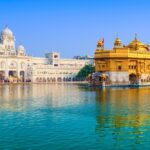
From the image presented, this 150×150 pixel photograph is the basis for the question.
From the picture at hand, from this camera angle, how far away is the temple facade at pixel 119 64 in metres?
61.3

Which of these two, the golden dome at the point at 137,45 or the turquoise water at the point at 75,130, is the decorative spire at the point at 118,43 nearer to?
the golden dome at the point at 137,45

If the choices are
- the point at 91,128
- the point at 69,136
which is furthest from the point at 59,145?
the point at 91,128

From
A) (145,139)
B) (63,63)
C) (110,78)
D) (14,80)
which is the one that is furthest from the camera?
(63,63)

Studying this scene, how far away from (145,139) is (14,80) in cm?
8796

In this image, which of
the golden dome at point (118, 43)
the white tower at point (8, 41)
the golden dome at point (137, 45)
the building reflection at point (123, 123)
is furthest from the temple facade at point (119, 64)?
the white tower at point (8, 41)

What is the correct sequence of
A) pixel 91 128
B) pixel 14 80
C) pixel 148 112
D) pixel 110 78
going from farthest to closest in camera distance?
pixel 14 80 < pixel 110 78 < pixel 148 112 < pixel 91 128

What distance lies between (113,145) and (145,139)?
1.56 m

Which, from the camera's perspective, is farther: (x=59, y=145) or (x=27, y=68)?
(x=27, y=68)

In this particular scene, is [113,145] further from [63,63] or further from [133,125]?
[63,63]

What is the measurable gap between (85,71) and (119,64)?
3722 centimetres

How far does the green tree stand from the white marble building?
6.12 meters

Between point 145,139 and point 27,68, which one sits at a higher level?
point 27,68

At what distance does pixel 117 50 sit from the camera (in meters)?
61.9

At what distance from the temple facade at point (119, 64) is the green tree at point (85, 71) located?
29.3 metres
